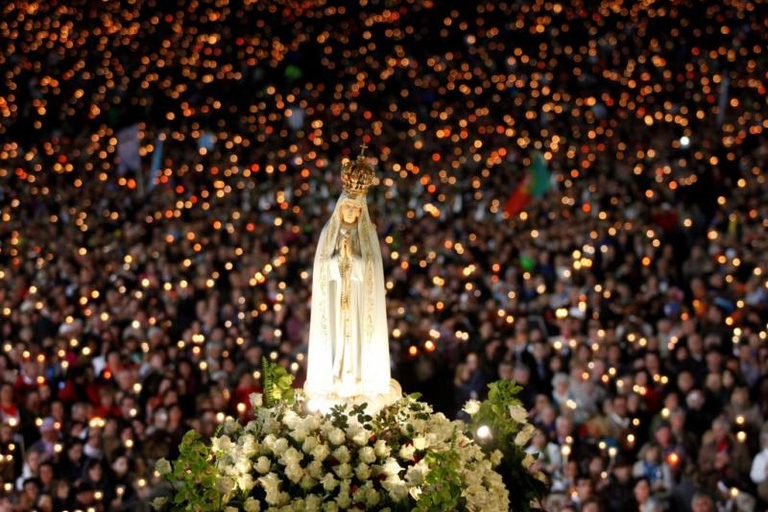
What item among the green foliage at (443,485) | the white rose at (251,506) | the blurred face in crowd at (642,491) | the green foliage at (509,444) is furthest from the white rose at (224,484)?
the blurred face in crowd at (642,491)

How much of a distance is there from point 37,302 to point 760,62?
2013 cm

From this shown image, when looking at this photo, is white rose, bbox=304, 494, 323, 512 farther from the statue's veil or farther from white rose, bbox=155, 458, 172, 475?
the statue's veil

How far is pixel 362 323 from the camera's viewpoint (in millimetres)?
6898

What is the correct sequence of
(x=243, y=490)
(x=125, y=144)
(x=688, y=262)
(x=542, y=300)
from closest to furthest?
(x=243, y=490)
(x=542, y=300)
(x=688, y=262)
(x=125, y=144)

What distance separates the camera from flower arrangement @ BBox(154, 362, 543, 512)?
596 centimetres

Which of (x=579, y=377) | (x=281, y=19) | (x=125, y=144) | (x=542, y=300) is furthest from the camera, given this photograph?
(x=281, y=19)

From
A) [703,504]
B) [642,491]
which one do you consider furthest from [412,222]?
[703,504]

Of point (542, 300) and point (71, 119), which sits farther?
point (71, 119)

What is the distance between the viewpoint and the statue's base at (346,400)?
6.72m

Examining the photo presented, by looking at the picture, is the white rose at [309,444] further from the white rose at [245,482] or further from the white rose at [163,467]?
the white rose at [163,467]

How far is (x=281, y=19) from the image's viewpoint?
3403 centimetres

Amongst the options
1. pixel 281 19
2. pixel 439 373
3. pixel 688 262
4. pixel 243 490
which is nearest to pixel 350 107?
pixel 281 19

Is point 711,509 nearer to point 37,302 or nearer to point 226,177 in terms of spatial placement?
point 37,302

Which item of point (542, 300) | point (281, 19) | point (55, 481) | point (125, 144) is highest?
point (281, 19)
